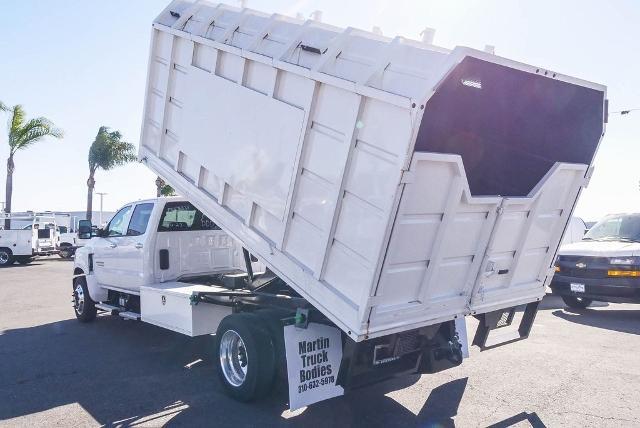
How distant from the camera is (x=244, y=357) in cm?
516

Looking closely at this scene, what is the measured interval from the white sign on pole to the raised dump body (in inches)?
17.2

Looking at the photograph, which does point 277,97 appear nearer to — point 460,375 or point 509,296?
point 509,296

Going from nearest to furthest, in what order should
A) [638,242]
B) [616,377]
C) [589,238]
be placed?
[616,377]
[638,242]
[589,238]

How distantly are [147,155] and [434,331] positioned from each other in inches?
165

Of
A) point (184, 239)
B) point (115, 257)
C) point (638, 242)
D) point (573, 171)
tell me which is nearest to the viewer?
point (573, 171)

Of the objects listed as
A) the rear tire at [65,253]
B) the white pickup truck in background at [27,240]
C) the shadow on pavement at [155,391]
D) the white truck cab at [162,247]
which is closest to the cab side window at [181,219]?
the white truck cab at [162,247]

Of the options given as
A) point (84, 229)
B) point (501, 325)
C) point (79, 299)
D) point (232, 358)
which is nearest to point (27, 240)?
point (79, 299)

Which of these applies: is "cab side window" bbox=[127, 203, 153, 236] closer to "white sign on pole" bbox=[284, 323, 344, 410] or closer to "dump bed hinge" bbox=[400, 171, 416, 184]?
"white sign on pole" bbox=[284, 323, 344, 410]

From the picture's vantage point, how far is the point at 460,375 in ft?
19.9

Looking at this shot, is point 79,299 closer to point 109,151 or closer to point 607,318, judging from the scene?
point 607,318

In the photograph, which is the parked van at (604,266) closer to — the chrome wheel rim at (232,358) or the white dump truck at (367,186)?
the white dump truck at (367,186)

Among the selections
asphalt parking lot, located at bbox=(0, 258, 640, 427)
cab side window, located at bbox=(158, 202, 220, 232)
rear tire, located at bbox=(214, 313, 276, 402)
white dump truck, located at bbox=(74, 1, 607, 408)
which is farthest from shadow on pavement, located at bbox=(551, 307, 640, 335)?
cab side window, located at bbox=(158, 202, 220, 232)

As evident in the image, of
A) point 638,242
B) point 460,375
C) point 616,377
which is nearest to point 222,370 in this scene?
point 460,375

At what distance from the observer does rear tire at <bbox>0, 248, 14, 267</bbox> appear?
22.2 metres
